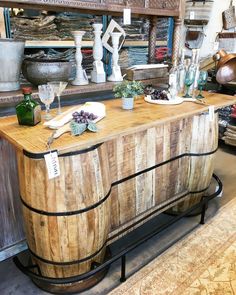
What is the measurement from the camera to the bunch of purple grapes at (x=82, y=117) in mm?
1355

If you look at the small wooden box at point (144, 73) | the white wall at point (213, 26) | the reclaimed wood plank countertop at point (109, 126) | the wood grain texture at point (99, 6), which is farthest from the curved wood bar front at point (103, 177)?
the white wall at point (213, 26)

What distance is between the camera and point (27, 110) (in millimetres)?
1389

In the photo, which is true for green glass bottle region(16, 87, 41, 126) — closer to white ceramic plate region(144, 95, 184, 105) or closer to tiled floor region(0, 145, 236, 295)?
white ceramic plate region(144, 95, 184, 105)

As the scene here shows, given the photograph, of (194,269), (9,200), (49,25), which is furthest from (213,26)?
(9,200)

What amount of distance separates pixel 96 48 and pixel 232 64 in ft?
5.60

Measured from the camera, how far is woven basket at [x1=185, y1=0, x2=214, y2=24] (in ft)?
12.5

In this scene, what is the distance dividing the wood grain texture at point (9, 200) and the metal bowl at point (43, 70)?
0.41 m

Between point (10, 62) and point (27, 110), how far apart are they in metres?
0.34

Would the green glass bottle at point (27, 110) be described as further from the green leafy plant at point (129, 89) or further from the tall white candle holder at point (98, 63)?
the tall white candle holder at point (98, 63)

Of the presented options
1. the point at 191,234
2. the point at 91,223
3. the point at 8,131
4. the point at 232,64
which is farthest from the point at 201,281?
the point at 232,64

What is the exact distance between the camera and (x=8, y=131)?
1340mm

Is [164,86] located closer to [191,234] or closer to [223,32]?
[191,234]

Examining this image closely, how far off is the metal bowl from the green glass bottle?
0.28 meters

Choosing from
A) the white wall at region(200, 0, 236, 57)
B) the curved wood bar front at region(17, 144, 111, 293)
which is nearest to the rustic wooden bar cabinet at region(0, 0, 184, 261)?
the curved wood bar front at region(17, 144, 111, 293)
